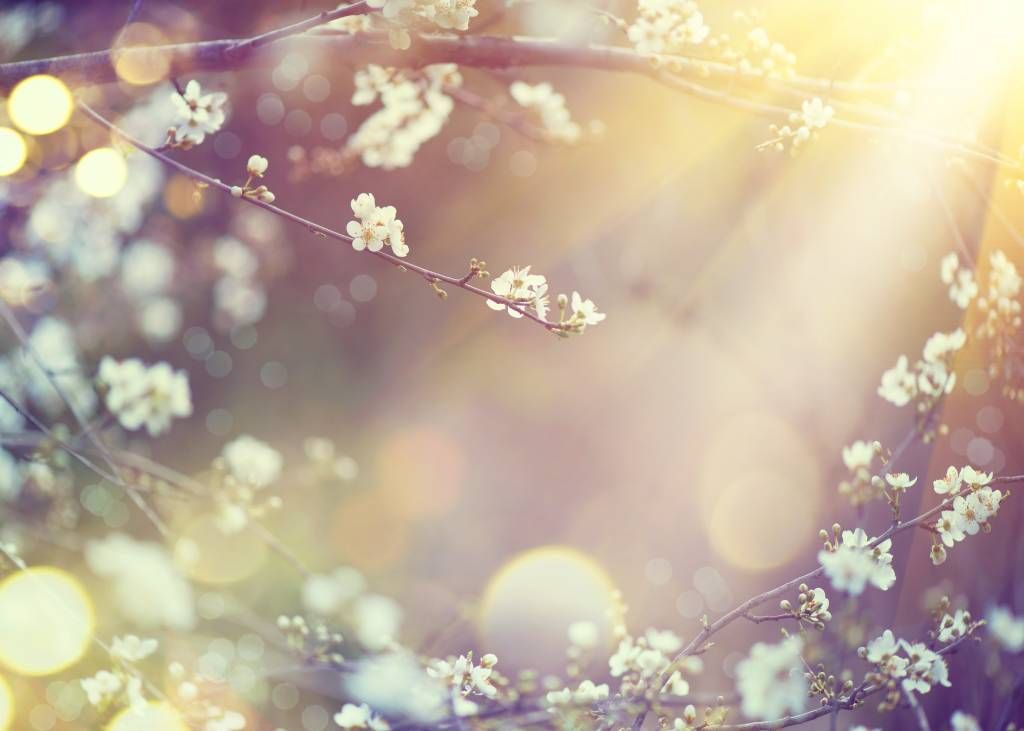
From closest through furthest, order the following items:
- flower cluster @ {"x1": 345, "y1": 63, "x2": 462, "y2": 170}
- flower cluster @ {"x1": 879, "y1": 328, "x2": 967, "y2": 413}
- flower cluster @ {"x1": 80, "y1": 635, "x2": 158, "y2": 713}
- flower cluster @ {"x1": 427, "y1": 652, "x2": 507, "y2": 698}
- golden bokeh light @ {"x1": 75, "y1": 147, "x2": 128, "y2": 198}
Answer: flower cluster @ {"x1": 427, "y1": 652, "x2": 507, "y2": 698} → flower cluster @ {"x1": 80, "y1": 635, "x2": 158, "y2": 713} → flower cluster @ {"x1": 879, "y1": 328, "x2": 967, "y2": 413} → flower cluster @ {"x1": 345, "y1": 63, "x2": 462, "y2": 170} → golden bokeh light @ {"x1": 75, "y1": 147, "x2": 128, "y2": 198}

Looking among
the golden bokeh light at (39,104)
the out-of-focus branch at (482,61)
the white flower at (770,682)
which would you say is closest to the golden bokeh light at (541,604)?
the white flower at (770,682)

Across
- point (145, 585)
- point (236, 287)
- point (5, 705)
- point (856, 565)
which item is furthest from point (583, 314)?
point (236, 287)

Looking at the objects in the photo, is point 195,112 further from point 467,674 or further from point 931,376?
point 931,376

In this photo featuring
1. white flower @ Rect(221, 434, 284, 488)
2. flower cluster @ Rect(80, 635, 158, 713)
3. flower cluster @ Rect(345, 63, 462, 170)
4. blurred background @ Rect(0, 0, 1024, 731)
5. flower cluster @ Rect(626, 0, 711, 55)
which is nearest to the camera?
flower cluster @ Rect(80, 635, 158, 713)

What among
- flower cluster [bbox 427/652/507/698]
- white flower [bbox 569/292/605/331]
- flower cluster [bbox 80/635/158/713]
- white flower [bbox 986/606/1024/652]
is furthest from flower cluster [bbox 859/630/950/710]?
flower cluster [bbox 80/635/158/713]

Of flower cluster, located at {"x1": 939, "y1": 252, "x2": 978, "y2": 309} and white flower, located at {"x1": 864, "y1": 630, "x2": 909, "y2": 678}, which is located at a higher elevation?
flower cluster, located at {"x1": 939, "y1": 252, "x2": 978, "y2": 309}

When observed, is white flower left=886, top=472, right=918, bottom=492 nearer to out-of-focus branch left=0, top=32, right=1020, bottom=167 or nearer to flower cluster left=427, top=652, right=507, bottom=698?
out-of-focus branch left=0, top=32, right=1020, bottom=167
